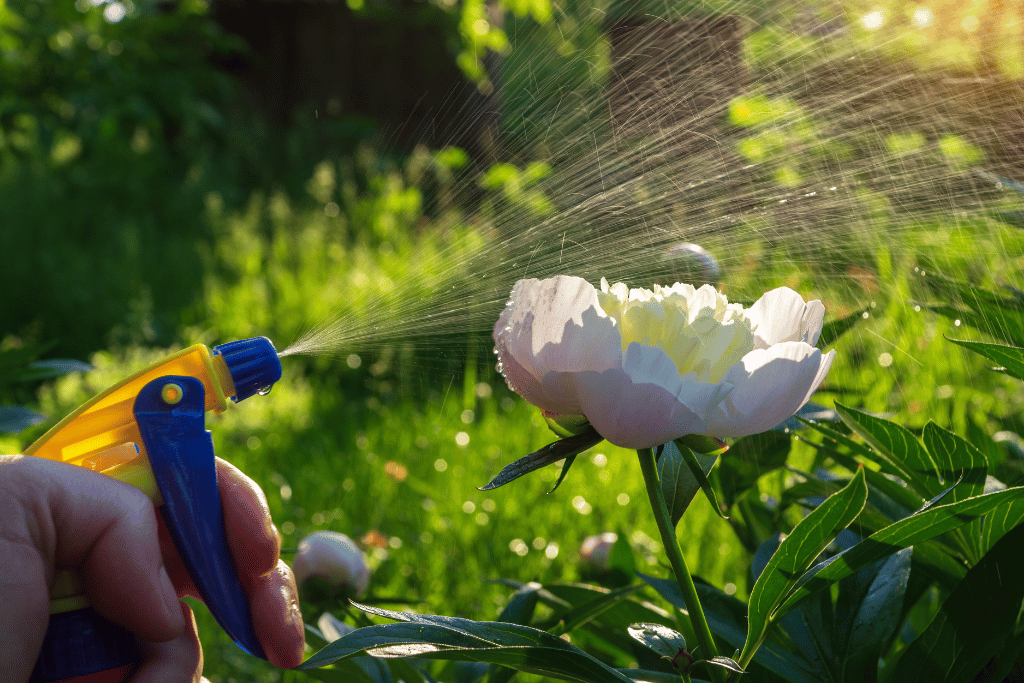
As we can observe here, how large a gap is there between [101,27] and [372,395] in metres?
4.01

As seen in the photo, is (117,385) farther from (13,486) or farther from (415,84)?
(415,84)

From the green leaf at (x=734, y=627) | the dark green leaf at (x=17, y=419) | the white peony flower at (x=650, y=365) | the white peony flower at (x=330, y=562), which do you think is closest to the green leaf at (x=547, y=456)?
the white peony flower at (x=650, y=365)

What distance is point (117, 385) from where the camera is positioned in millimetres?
589

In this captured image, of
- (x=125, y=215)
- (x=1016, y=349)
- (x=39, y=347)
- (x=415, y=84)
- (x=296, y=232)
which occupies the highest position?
(x=415, y=84)

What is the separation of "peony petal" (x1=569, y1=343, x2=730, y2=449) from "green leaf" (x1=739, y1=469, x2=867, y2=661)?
6.0 inches

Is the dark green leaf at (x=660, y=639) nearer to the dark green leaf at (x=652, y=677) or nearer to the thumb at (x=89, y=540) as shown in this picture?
the dark green leaf at (x=652, y=677)

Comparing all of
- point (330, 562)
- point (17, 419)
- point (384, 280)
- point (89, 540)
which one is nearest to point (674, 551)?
point (89, 540)

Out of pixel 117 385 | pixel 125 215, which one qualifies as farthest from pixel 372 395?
pixel 125 215

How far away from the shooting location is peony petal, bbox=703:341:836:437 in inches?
20.8

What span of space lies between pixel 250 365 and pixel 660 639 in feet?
1.21

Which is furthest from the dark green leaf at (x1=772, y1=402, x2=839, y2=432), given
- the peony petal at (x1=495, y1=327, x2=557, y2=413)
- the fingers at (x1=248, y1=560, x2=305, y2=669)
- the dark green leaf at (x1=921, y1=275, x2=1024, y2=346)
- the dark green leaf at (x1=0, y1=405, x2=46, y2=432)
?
the dark green leaf at (x1=0, y1=405, x2=46, y2=432)

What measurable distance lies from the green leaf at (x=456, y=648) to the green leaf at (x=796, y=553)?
0.12m

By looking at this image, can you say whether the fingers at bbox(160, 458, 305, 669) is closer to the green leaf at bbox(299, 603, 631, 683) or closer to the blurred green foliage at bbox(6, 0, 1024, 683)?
the green leaf at bbox(299, 603, 631, 683)

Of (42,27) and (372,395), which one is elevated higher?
(42,27)
